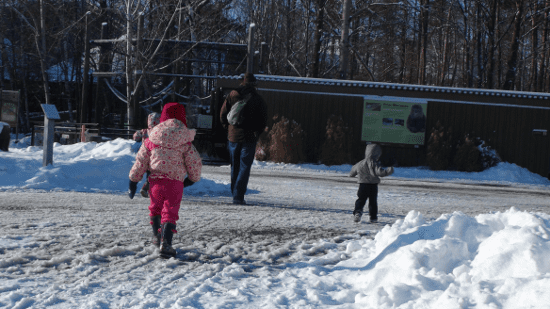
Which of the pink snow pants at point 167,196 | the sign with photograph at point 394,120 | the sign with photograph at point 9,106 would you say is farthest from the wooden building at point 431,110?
the pink snow pants at point 167,196

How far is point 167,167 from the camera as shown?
441cm

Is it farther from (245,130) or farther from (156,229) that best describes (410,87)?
(156,229)

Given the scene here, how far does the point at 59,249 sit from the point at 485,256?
3393 mm

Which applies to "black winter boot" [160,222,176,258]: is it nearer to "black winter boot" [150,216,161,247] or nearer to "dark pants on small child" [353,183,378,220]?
"black winter boot" [150,216,161,247]

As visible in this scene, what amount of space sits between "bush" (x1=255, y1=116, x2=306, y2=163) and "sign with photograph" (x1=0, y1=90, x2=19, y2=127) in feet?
35.8

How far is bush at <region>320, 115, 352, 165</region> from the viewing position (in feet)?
59.1

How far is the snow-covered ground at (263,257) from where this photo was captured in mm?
3271

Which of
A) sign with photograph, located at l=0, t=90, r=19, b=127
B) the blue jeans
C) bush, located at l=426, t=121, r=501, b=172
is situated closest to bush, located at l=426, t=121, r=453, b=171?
bush, located at l=426, t=121, r=501, b=172

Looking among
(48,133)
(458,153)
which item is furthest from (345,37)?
(48,133)

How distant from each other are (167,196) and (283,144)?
44.1ft

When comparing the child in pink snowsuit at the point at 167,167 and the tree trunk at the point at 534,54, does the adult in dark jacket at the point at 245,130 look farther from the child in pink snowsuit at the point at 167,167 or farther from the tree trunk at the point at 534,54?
the tree trunk at the point at 534,54

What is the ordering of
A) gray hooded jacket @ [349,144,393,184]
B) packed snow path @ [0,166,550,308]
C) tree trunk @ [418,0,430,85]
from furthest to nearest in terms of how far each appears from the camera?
1. tree trunk @ [418,0,430,85]
2. gray hooded jacket @ [349,144,393,184]
3. packed snow path @ [0,166,550,308]

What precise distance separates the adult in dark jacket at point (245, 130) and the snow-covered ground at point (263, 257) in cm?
45

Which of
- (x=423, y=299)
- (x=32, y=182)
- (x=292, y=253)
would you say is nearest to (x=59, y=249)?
(x=292, y=253)
